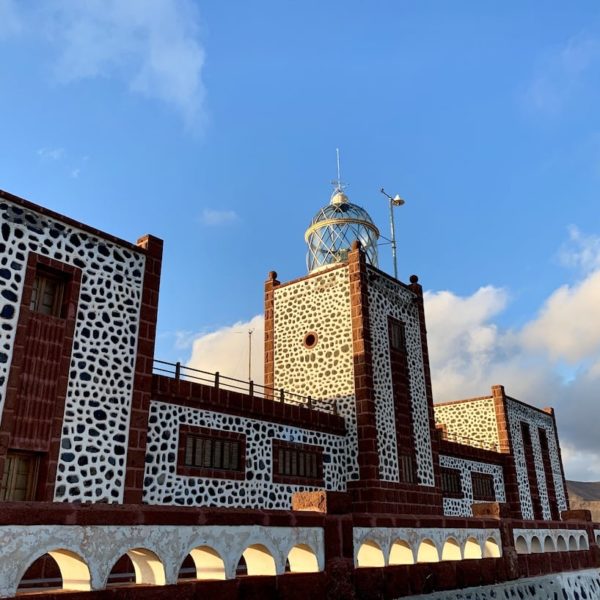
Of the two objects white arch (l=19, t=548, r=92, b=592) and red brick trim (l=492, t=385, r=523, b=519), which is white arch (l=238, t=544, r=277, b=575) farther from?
red brick trim (l=492, t=385, r=523, b=519)

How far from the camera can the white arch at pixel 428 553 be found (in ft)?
39.7

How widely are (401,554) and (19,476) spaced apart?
7.34 m

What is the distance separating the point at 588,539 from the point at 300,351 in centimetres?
1122

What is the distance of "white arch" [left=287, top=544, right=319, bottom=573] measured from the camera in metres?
9.30

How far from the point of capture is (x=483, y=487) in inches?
1037

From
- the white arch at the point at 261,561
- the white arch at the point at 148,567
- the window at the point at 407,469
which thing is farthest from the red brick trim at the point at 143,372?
the window at the point at 407,469

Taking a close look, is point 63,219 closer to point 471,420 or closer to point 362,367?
point 362,367

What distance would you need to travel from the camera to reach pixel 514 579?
14039 mm

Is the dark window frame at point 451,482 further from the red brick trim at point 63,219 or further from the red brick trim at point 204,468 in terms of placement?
the red brick trim at point 63,219

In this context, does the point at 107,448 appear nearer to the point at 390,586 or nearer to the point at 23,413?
the point at 23,413

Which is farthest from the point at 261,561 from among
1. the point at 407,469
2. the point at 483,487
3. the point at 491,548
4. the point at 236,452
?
the point at 483,487

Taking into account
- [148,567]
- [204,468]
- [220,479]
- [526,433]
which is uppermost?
[526,433]

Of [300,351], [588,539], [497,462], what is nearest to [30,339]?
[300,351]

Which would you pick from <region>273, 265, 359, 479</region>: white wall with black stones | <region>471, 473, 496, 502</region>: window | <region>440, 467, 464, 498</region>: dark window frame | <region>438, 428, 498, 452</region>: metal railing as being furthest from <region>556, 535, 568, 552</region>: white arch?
<region>438, 428, 498, 452</region>: metal railing
